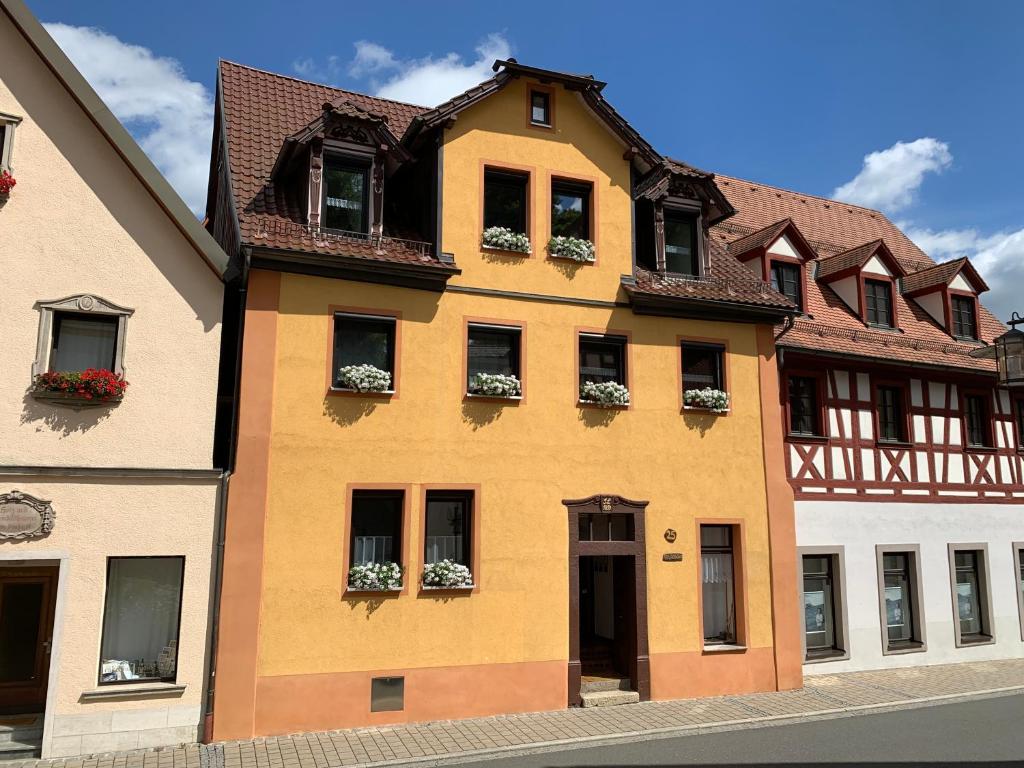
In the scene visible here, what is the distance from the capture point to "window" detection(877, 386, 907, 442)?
18.2 metres

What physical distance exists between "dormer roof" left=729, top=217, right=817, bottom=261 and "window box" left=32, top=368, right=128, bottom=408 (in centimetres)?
1360

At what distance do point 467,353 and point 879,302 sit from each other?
11.8 meters

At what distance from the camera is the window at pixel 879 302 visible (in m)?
19.8

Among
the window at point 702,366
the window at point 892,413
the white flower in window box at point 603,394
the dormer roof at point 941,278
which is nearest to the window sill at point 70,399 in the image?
the white flower in window box at point 603,394

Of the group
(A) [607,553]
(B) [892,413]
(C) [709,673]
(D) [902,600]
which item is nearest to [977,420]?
(B) [892,413]

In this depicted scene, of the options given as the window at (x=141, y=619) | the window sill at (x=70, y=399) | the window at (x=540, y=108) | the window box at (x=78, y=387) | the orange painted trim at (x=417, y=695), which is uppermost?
the window at (x=540, y=108)

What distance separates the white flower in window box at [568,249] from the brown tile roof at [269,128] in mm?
2310

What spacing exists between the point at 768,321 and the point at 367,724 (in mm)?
10338

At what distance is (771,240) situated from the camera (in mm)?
18500

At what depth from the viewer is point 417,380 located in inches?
520

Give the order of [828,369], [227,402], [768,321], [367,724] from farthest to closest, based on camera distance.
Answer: [828,369]
[768,321]
[227,402]
[367,724]

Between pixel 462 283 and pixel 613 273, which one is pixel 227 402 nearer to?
pixel 462 283

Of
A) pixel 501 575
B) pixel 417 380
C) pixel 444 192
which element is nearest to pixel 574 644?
pixel 501 575

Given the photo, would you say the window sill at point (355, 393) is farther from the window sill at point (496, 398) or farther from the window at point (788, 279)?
the window at point (788, 279)
